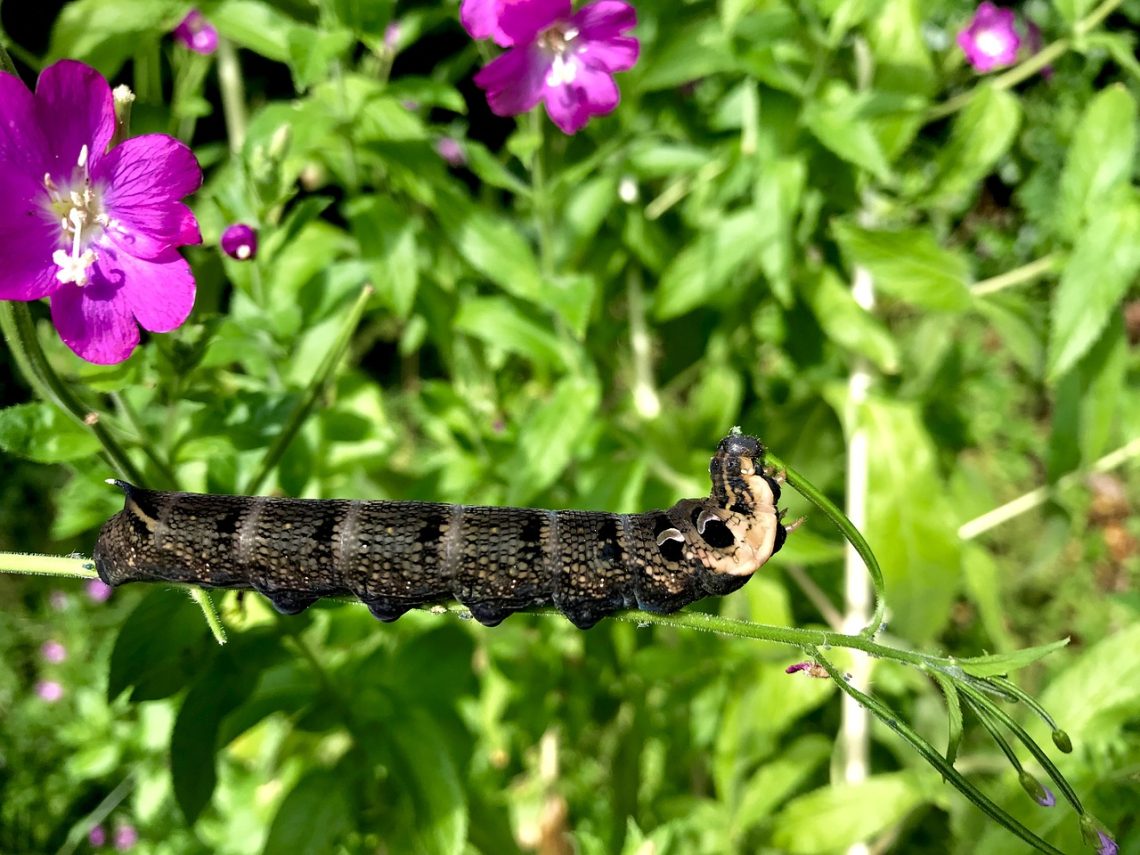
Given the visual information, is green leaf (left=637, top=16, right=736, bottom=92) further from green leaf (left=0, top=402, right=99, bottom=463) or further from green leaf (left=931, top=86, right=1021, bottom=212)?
green leaf (left=0, top=402, right=99, bottom=463)

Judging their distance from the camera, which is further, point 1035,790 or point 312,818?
point 312,818

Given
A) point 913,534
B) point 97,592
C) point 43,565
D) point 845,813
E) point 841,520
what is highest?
point 841,520

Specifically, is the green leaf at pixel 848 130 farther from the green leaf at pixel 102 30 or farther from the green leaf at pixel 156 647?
the green leaf at pixel 156 647

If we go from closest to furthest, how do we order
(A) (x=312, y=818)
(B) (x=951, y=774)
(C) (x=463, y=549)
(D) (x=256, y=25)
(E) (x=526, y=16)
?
(B) (x=951, y=774)
(C) (x=463, y=549)
(E) (x=526, y=16)
(A) (x=312, y=818)
(D) (x=256, y=25)

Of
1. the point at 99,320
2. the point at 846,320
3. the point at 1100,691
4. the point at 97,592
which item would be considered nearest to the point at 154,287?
the point at 99,320

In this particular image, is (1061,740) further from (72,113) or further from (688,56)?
(688,56)

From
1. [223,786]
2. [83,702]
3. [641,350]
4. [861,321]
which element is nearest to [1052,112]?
[861,321]
